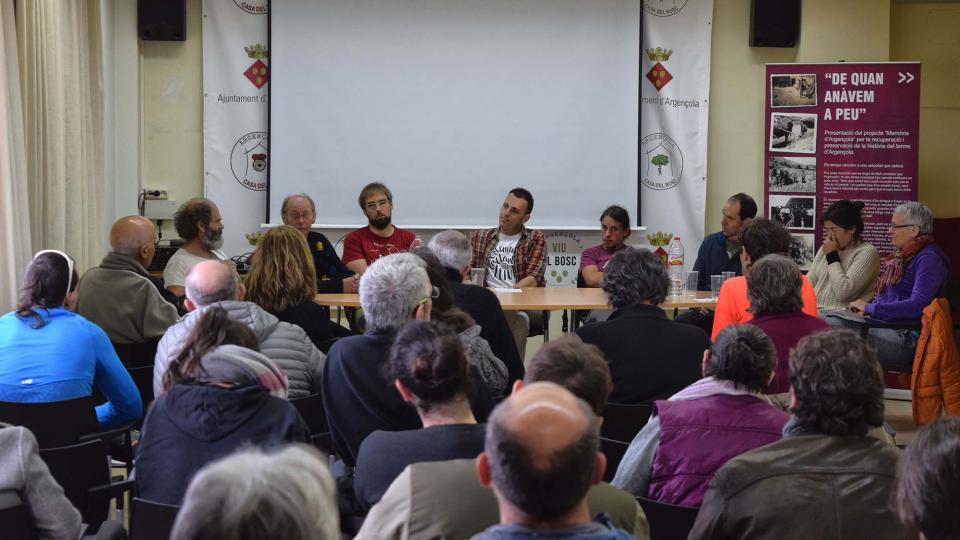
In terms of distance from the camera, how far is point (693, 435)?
2.38 meters

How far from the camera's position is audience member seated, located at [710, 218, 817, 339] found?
4.03m

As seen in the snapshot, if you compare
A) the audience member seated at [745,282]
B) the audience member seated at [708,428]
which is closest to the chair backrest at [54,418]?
the audience member seated at [708,428]

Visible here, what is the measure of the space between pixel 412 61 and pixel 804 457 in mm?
5773

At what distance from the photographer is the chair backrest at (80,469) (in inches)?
106

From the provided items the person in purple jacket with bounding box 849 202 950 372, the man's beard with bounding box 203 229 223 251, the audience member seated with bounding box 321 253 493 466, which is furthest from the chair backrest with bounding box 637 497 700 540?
the person in purple jacket with bounding box 849 202 950 372

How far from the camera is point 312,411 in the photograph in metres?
3.33

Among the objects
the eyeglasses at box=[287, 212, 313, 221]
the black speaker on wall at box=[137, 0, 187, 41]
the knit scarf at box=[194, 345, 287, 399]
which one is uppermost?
the black speaker on wall at box=[137, 0, 187, 41]

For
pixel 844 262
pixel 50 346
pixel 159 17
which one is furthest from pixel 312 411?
pixel 159 17

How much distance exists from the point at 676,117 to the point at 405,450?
18.9ft

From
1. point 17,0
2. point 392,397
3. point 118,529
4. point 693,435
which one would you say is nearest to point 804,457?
point 693,435

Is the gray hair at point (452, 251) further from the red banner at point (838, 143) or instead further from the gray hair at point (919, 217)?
the red banner at point (838, 143)

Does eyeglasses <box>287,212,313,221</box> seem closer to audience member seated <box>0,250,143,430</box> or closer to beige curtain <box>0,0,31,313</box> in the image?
beige curtain <box>0,0,31,313</box>

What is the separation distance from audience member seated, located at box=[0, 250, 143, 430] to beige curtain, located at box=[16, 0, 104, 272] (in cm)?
241

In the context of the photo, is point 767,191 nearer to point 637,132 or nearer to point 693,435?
point 637,132
